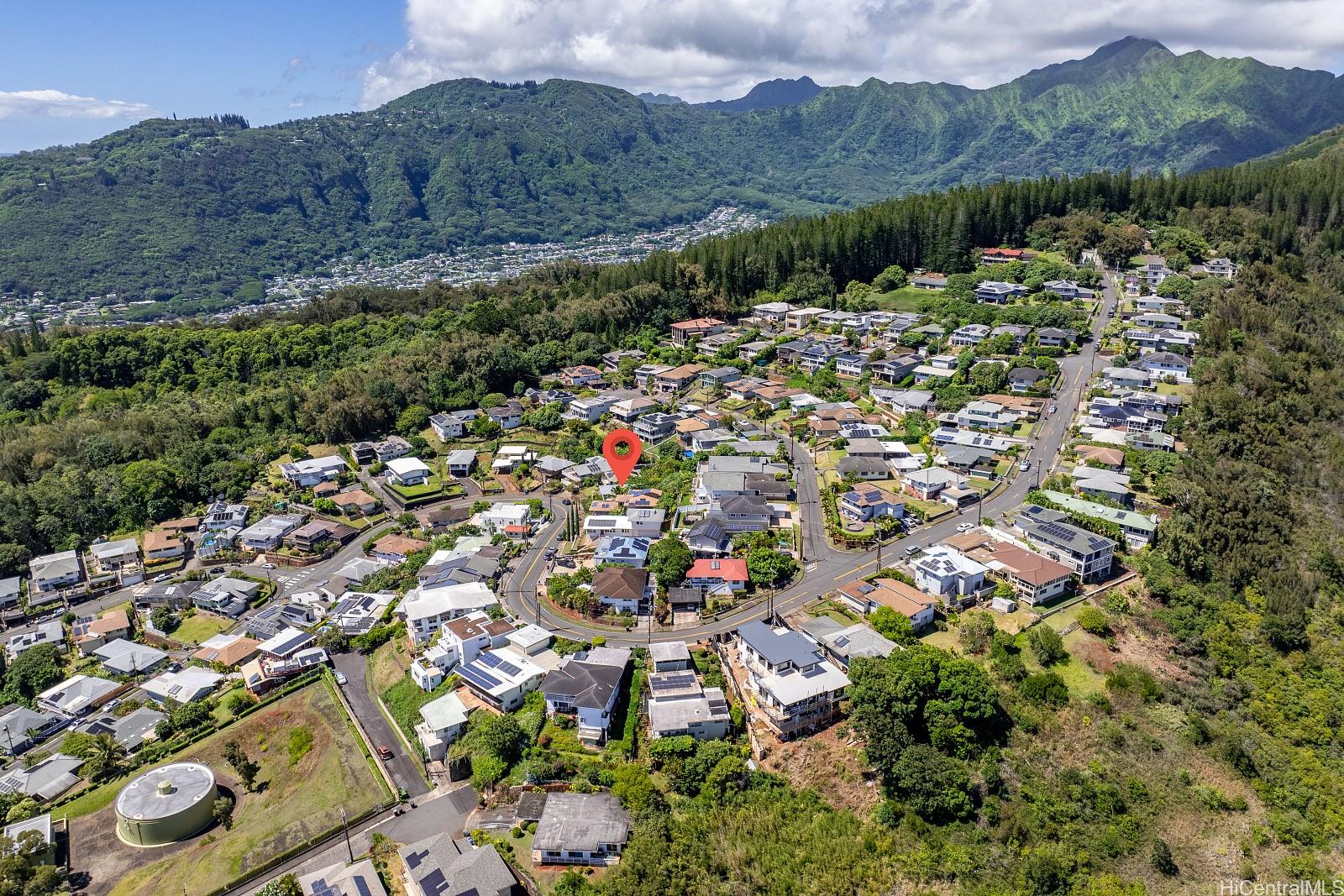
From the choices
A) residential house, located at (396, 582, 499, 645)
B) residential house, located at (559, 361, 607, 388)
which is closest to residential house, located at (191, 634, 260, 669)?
residential house, located at (396, 582, 499, 645)

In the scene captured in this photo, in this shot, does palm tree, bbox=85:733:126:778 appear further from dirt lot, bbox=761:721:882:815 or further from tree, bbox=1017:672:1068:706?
tree, bbox=1017:672:1068:706

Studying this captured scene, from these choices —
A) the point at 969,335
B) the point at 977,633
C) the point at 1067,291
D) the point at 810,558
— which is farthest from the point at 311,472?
the point at 1067,291

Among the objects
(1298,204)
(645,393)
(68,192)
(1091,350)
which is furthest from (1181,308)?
(68,192)

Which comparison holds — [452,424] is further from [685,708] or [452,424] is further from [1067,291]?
[1067,291]

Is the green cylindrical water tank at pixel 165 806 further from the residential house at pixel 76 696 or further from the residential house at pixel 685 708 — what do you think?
the residential house at pixel 685 708

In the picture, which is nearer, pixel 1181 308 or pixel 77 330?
pixel 1181 308

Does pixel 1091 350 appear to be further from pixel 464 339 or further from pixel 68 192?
pixel 68 192
